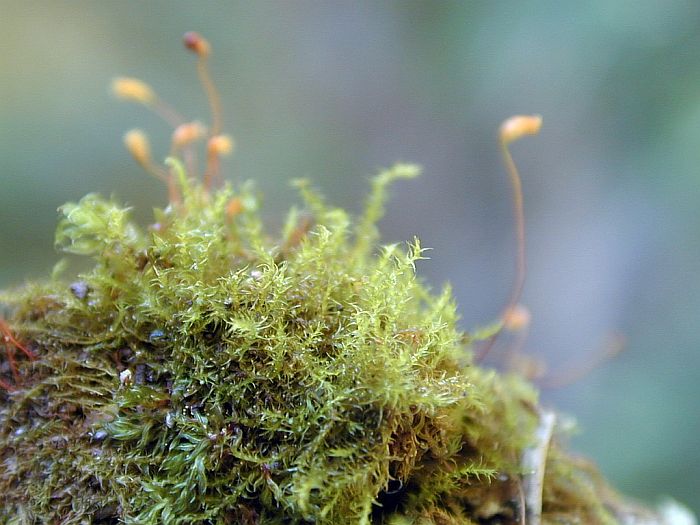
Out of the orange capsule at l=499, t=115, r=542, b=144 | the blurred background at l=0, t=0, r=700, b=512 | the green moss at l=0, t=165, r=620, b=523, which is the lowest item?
the green moss at l=0, t=165, r=620, b=523

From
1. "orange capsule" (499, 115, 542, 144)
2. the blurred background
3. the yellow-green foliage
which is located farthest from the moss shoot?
the blurred background

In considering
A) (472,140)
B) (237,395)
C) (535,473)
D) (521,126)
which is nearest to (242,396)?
(237,395)

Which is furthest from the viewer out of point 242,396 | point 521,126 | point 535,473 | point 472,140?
point 472,140

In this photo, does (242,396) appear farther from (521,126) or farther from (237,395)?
(521,126)

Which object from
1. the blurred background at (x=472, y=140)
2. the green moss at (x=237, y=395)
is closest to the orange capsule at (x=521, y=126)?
the green moss at (x=237, y=395)

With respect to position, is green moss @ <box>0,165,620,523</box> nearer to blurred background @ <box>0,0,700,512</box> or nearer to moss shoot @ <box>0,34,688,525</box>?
moss shoot @ <box>0,34,688,525</box>

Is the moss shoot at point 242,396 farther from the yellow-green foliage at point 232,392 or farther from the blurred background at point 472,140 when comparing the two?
the blurred background at point 472,140

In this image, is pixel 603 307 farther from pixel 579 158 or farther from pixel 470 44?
pixel 470 44
